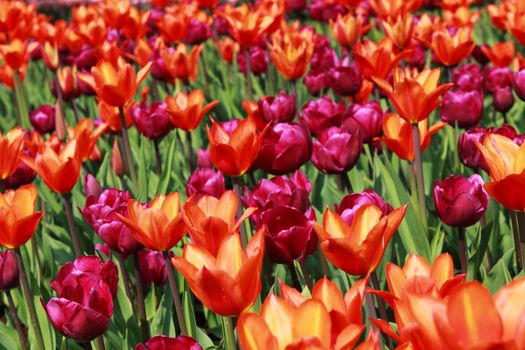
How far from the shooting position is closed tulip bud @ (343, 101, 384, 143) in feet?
8.45

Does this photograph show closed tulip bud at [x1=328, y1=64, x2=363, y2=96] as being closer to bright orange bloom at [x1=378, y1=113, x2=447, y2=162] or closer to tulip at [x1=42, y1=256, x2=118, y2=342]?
bright orange bloom at [x1=378, y1=113, x2=447, y2=162]

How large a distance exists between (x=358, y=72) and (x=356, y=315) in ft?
6.85

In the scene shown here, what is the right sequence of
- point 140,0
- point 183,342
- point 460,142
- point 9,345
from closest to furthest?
point 183,342, point 9,345, point 460,142, point 140,0

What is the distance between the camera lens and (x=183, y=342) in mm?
1383

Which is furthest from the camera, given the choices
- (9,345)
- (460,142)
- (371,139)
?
(371,139)

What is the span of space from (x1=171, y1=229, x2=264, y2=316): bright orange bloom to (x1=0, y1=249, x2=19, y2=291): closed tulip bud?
74 centimetres

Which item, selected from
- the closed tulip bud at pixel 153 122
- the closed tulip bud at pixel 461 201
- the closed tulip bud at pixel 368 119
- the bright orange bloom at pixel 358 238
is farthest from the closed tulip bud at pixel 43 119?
the bright orange bloom at pixel 358 238

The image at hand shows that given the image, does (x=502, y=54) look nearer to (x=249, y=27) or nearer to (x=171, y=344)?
(x=249, y=27)

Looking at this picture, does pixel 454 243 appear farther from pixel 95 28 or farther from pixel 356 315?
pixel 95 28

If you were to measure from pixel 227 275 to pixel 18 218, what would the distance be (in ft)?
2.88

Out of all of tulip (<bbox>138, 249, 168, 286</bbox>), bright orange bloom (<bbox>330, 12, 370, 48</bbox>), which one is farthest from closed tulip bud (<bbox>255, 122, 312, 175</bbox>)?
bright orange bloom (<bbox>330, 12, 370, 48</bbox>)

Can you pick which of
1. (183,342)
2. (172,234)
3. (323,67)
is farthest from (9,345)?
(323,67)

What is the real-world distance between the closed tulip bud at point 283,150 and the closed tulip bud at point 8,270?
0.72 metres

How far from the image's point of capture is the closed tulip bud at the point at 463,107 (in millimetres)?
2709
